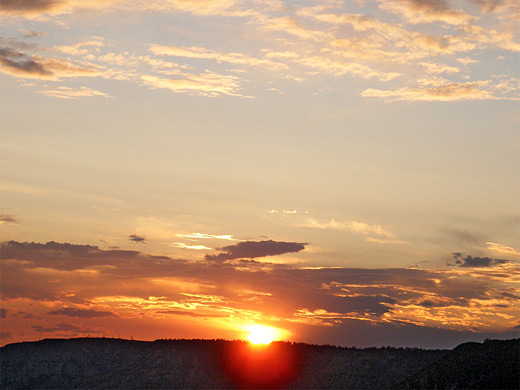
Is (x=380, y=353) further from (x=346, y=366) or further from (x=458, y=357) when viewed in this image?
(x=458, y=357)

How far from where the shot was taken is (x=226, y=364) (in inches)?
3319

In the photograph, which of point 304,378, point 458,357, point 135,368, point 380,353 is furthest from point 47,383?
point 458,357

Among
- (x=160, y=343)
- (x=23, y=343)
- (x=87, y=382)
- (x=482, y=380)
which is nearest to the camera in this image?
(x=482, y=380)

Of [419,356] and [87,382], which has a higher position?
[419,356]

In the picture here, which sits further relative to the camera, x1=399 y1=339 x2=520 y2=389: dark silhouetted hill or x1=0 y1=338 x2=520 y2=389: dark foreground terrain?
x1=0 y1=338 x2=520 y2=389: dark foreground terrain

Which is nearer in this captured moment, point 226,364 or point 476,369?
point 476,369

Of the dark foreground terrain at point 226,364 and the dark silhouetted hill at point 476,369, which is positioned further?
the dark foreground terrain at point 226,364

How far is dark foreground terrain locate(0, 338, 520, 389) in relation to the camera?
65819 mm

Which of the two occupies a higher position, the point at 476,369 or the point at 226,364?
the point at 476,369

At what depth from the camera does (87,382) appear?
274 ft

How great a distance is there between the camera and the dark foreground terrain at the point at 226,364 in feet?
216

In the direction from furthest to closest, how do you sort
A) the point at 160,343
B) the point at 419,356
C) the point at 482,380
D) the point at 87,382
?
the point at 160,343
the point at 87,382
the point at 419,356
the point at 482,380

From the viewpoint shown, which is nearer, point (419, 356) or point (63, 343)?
point (419, 356)

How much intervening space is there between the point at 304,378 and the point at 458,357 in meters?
19.7
